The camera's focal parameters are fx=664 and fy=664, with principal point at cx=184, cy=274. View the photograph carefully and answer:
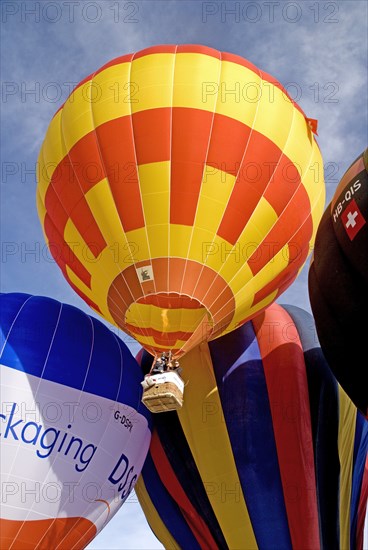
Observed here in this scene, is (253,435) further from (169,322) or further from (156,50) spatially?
(156,50)

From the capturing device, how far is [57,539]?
298 inches

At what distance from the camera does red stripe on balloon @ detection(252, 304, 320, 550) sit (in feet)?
26.8

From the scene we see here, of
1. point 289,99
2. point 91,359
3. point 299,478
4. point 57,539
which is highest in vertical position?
point 289,99

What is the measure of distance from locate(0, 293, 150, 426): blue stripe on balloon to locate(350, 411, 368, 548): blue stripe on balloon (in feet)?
9.06

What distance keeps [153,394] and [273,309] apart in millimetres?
3304

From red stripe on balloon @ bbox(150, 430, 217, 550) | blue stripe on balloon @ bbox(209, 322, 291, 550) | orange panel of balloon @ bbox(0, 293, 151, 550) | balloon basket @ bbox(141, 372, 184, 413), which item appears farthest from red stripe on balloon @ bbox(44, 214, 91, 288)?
red stripe on balloon @ bbox(150, 430, 217, 550)

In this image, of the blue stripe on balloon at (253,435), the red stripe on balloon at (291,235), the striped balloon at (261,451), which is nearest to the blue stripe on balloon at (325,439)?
the striped balloon at (261,451)

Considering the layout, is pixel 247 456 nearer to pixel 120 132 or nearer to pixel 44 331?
pixel 44 331

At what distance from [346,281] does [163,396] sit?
225 centimetres

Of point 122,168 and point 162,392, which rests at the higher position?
point 122,168

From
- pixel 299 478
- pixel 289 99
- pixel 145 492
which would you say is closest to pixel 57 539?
pixel 145 492

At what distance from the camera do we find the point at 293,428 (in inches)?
331

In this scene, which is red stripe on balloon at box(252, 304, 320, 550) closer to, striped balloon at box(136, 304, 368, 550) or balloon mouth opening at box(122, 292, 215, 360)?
striped balloon at box(136, 304, 368, 550)

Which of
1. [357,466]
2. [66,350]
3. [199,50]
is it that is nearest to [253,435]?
[357,466]
